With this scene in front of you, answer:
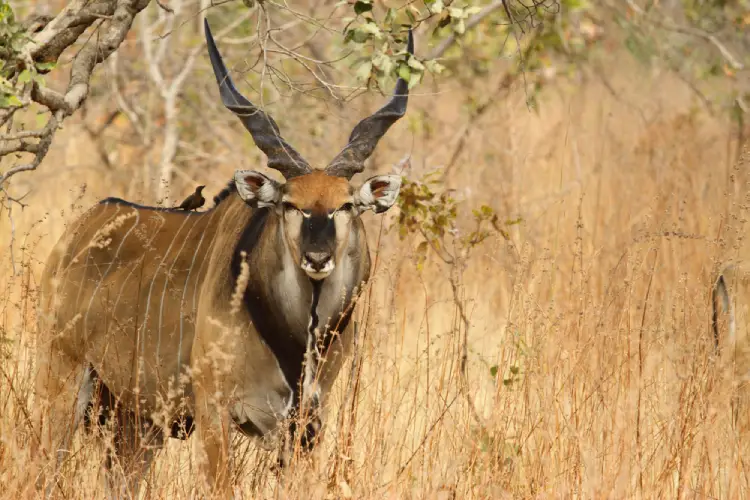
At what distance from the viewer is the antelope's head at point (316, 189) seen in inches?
154

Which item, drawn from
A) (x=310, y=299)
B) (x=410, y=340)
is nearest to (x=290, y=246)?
(x=310, y=299)

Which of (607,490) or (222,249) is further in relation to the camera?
(222,249)

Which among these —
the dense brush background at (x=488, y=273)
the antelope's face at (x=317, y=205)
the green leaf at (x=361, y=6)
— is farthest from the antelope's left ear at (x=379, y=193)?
the green leaf at (x=361, y=6)

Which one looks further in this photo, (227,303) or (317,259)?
(227,303)

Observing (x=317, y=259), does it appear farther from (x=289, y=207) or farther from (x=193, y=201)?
(x=193, y=201)

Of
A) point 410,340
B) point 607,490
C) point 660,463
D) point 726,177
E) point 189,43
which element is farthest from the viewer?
point 189,43

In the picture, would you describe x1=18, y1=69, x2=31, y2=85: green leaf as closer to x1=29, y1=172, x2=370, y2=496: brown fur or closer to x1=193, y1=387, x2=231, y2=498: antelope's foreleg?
x1=29, y1=172, x2=370, y2=496: brown fur

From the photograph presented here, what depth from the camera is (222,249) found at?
177 inches

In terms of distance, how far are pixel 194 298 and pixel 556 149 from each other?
5.76 meters

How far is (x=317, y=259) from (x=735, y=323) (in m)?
1.77

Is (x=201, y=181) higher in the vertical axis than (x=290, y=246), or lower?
higher

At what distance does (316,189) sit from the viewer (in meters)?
4.07

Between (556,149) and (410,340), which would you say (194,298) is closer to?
(410,340)

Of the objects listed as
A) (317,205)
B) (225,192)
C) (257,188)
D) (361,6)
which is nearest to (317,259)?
(317,205)
